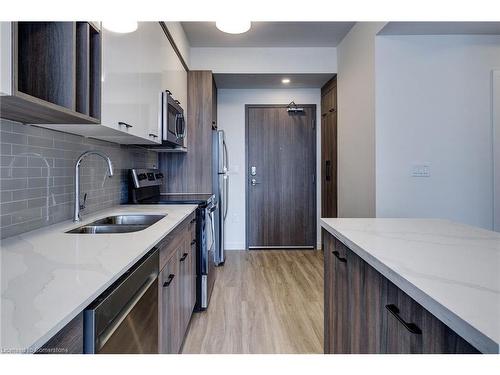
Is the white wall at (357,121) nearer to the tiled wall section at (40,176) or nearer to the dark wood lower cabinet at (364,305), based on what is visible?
the dark wood lower cabinet at (364,305)

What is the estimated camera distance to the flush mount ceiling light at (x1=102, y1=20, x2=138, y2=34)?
4.55ft

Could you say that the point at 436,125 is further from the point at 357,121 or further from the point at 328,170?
the point at 328,170

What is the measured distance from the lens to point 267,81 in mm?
3982

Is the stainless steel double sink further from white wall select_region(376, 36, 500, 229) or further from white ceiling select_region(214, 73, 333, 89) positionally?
white ceiling select_region(214, 73, 333, 89)

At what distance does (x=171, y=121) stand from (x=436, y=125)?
2.25m

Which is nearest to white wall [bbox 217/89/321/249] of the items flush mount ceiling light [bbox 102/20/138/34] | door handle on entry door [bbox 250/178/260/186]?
door handle on entry door [bbox 250/178/260/186]

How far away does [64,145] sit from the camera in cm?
156

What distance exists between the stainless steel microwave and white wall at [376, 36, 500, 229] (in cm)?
171

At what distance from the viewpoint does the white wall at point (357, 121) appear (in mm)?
2697

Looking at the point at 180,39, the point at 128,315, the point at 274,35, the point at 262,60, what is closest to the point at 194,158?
the point at 180,39
